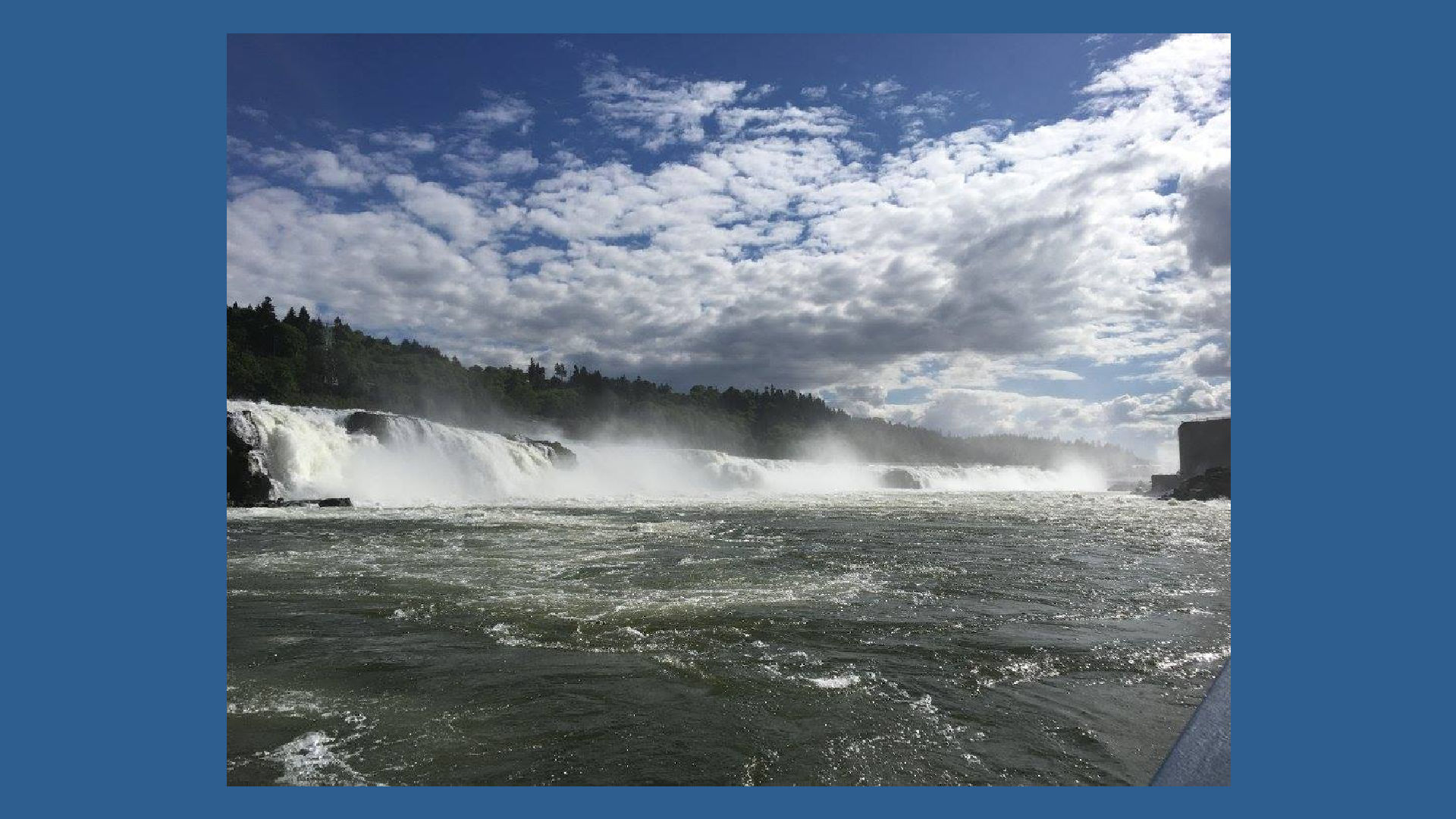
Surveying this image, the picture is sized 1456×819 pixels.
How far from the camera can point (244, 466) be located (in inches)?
505

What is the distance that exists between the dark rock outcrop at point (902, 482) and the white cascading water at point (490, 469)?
0.75 m

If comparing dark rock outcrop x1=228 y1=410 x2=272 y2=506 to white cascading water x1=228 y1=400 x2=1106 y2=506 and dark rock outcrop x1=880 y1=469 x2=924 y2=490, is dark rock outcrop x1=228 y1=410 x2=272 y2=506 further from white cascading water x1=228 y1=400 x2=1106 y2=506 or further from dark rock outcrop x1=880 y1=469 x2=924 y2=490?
dark rock outcrop x1=880 y1=469 x2=924 y2=490

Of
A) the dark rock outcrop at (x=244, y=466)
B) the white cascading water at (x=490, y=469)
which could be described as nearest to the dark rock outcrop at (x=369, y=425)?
the white cascading water at (x=490, y=469)

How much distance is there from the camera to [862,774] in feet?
8.41

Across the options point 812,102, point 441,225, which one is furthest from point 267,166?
point 812,102

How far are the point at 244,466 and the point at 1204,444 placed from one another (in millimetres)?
13446

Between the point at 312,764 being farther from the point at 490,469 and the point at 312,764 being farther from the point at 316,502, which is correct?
the point at 490,469

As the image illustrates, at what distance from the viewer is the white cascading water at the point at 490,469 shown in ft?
46.0

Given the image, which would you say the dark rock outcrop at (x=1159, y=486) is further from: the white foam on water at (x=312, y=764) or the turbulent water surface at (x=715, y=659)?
the white foam on water at (x=312, y=764)

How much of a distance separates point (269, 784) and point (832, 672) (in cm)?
216

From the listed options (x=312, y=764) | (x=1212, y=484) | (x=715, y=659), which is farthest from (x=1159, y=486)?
(x=312, y=764)

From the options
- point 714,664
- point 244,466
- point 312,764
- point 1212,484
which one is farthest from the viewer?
point 244,466

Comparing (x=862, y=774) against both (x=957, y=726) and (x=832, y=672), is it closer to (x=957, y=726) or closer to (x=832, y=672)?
(x=957, y=726)

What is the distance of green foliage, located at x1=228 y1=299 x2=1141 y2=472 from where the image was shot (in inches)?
254
